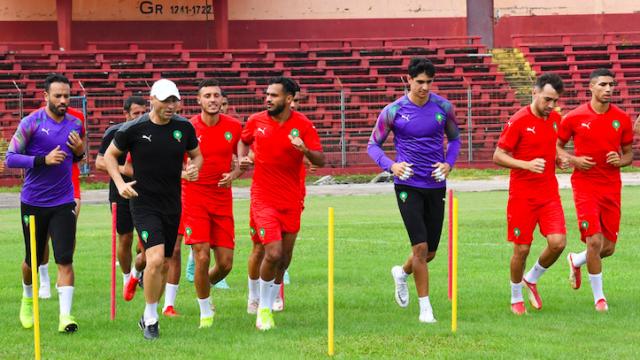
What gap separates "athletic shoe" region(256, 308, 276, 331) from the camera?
11.0 m

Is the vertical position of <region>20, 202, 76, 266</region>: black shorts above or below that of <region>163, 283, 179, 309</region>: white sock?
above

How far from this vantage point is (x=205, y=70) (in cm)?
4009

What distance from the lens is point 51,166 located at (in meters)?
11.4

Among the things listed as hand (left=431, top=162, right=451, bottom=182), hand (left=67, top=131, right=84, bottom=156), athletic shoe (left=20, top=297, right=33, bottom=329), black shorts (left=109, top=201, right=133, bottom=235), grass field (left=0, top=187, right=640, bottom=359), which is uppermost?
hand (left=67, top=131, right=84, bottom=156)

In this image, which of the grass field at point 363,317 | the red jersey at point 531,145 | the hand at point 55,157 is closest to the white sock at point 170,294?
the grass field at point 363,317

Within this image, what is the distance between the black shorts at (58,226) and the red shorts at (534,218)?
13.8 feet

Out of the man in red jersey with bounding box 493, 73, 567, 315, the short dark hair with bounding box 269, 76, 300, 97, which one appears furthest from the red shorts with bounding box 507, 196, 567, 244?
the short dark hair with bounding box 269, 76, 300, 97

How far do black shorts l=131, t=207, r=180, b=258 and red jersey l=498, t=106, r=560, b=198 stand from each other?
3.32 metres

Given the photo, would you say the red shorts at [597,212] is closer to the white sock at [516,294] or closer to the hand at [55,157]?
the white sock at [516,294]

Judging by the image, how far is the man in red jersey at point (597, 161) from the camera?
12047 millimetres

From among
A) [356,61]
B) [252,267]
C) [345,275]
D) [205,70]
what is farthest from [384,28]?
[252,267]

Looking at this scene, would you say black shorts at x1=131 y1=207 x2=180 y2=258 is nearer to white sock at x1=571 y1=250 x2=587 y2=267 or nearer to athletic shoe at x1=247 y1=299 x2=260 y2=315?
athletic shoe at x1=247 y1=299 x2=260 y2=315

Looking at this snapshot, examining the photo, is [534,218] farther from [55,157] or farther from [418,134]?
[55,157]

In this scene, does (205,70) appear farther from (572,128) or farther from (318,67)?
(572,128)
